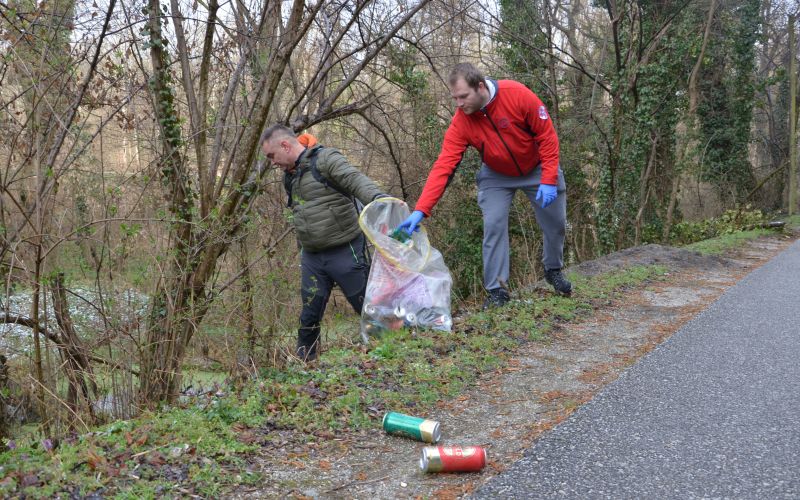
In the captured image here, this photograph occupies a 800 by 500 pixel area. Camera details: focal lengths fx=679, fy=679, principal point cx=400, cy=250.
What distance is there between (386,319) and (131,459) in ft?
8.21

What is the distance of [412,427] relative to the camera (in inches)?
125

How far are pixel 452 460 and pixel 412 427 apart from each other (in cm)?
45

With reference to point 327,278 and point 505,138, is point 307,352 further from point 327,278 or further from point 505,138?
point 505,138

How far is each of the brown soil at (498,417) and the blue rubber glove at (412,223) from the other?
1.20 m

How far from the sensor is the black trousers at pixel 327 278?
5.41m

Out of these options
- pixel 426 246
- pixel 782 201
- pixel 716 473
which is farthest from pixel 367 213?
pixel 782 201

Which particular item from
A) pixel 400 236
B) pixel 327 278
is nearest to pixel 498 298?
pixel 400 236

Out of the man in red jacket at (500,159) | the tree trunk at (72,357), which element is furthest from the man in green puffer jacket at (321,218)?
the tree trunk at (72,357)

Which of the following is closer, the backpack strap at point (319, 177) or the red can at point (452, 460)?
the red can at point (452, 460)

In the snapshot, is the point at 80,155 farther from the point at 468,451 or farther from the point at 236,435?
the point at 468,451

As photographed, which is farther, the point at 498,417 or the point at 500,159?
the point at 500,159

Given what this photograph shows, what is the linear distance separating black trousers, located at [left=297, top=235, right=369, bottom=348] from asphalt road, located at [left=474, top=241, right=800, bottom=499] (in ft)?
7.40

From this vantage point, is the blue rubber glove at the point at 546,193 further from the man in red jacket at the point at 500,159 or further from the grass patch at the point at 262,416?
the grass patch at the point at 262,416

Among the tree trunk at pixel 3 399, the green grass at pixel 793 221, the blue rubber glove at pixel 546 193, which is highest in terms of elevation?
the blue rubber glove at pixel 546 193
